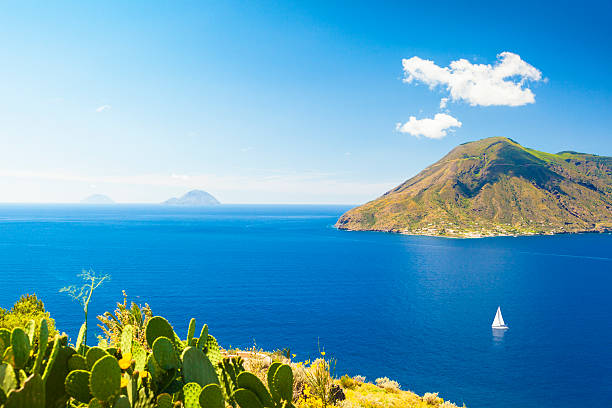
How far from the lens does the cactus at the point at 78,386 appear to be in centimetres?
643

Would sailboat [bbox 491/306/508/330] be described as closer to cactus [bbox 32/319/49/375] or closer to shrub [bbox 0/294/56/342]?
shrub [bbox 0/294/56/342]

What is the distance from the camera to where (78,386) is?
6.49 m

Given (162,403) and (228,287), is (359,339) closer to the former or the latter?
(228,287)

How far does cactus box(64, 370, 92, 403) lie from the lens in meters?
6.43

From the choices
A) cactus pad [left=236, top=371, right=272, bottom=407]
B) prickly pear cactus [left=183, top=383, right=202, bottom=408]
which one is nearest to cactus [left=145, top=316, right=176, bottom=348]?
prickly pear cactus [left=183, top=383, right=202, bottom=408]

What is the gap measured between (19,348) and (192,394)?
3.62 m

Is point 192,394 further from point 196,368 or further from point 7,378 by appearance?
point 7,378

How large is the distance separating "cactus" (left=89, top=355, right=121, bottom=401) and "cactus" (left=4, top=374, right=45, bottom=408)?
717 millimetres

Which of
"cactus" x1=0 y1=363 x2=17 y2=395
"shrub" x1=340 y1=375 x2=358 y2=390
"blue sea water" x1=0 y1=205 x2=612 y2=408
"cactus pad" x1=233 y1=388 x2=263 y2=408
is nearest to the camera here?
"cactus" x1=0 y1=363 x2=17 y2=395

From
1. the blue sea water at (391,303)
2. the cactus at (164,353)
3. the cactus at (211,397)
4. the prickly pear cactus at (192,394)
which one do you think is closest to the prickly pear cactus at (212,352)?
the cactus at (164,353)

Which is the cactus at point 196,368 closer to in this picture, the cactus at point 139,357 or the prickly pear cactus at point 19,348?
the cactus at point 139,357

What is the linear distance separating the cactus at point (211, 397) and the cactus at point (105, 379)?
154 centimetres

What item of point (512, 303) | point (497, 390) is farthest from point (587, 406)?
point (512, 303)

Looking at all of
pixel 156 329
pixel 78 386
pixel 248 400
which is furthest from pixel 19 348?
pixel 248 400
